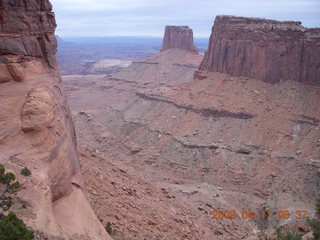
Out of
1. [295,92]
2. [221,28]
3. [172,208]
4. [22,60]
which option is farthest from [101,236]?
[221,28]

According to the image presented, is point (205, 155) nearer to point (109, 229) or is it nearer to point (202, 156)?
point (202, 156)

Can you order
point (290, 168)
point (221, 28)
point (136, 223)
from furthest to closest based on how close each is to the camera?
1. point (221, 28)
2. point (290, 168)
3. point (136, 223)

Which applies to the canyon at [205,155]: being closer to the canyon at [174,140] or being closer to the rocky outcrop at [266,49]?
the canyon at [174,140]

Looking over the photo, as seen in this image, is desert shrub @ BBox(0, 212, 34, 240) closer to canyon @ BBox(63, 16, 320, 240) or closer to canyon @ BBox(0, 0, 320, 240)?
canyon @ BBox(0, 0, 320, 240)

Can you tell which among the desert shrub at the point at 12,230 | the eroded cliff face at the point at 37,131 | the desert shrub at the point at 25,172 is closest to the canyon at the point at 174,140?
the eroded cliff face at the point at 37,131

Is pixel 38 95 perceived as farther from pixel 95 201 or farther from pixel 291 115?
pixel 291 115
